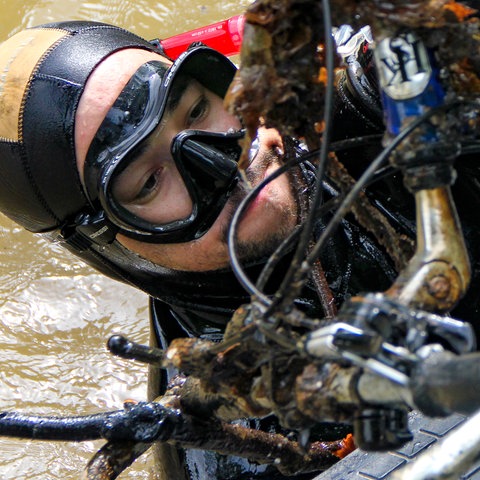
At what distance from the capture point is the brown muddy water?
10.7 feet

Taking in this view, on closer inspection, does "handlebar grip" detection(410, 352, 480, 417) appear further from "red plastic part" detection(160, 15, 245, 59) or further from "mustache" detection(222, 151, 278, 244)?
"red plastic part" detection(160, 15, 245, 59)

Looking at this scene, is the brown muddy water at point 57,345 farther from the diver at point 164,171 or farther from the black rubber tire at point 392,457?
the black rubber tire at point 392,457

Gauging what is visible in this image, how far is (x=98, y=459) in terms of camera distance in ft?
5.01

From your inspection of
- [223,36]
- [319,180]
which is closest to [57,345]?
[223,36]

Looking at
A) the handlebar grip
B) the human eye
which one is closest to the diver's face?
the human eye

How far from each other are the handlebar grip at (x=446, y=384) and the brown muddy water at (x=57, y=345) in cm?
243

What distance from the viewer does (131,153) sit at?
7.02 feet

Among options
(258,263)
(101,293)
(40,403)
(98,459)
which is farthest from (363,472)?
(101,293)

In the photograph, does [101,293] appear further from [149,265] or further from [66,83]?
[66,83]

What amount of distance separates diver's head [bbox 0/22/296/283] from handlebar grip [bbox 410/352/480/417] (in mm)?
1284

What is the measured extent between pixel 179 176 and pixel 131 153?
166 mm

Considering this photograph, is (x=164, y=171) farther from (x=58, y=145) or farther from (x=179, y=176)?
(x=58, y=145)

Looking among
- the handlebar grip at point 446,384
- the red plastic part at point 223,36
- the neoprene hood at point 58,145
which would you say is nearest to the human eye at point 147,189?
the neoprene hood at point 58,145

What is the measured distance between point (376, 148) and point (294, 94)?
3.00ft
